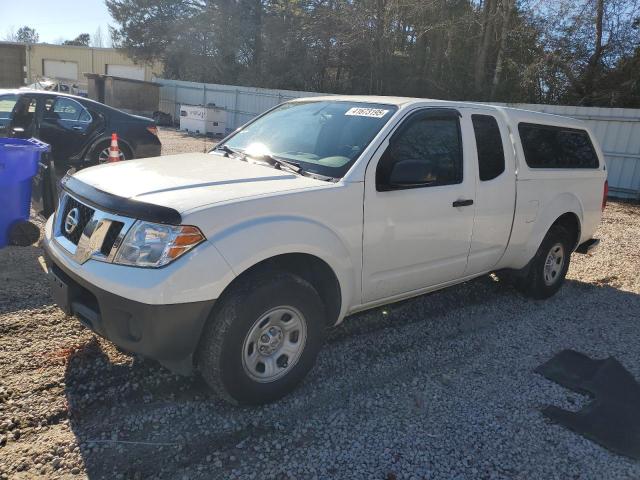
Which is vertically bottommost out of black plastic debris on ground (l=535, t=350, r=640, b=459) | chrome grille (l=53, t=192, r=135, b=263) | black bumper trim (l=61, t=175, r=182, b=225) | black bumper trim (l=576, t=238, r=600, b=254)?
black plastic debris on ground (l=535, t=350, r=640, b=459)

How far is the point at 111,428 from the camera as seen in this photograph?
2.93 meters

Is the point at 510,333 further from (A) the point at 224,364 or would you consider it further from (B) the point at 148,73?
(B) the point at 148,73

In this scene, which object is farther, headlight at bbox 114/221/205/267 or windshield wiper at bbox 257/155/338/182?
windshield wiper at bbox 257/155/338/182

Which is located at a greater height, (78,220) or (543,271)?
(78,220)

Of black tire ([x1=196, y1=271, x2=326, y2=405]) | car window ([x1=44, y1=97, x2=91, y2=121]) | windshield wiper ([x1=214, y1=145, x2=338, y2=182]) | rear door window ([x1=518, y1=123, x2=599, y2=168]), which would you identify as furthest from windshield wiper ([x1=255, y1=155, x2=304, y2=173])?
car window ([x1=44, y1=97, x2=91, y2=121])

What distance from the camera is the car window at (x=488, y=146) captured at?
443 centimetres

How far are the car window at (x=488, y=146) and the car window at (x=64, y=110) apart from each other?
708 centimetres

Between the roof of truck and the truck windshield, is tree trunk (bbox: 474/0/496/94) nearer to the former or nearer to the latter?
the roof of truck

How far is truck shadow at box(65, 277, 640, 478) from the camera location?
9.09 ft

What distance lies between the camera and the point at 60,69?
51.6 m

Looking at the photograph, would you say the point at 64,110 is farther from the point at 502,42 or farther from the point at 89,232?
the point at 502,42

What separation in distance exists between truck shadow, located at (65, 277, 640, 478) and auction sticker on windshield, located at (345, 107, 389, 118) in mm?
1778

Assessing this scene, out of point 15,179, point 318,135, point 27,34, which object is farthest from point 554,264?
point 27,34

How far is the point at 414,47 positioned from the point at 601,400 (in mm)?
22867
